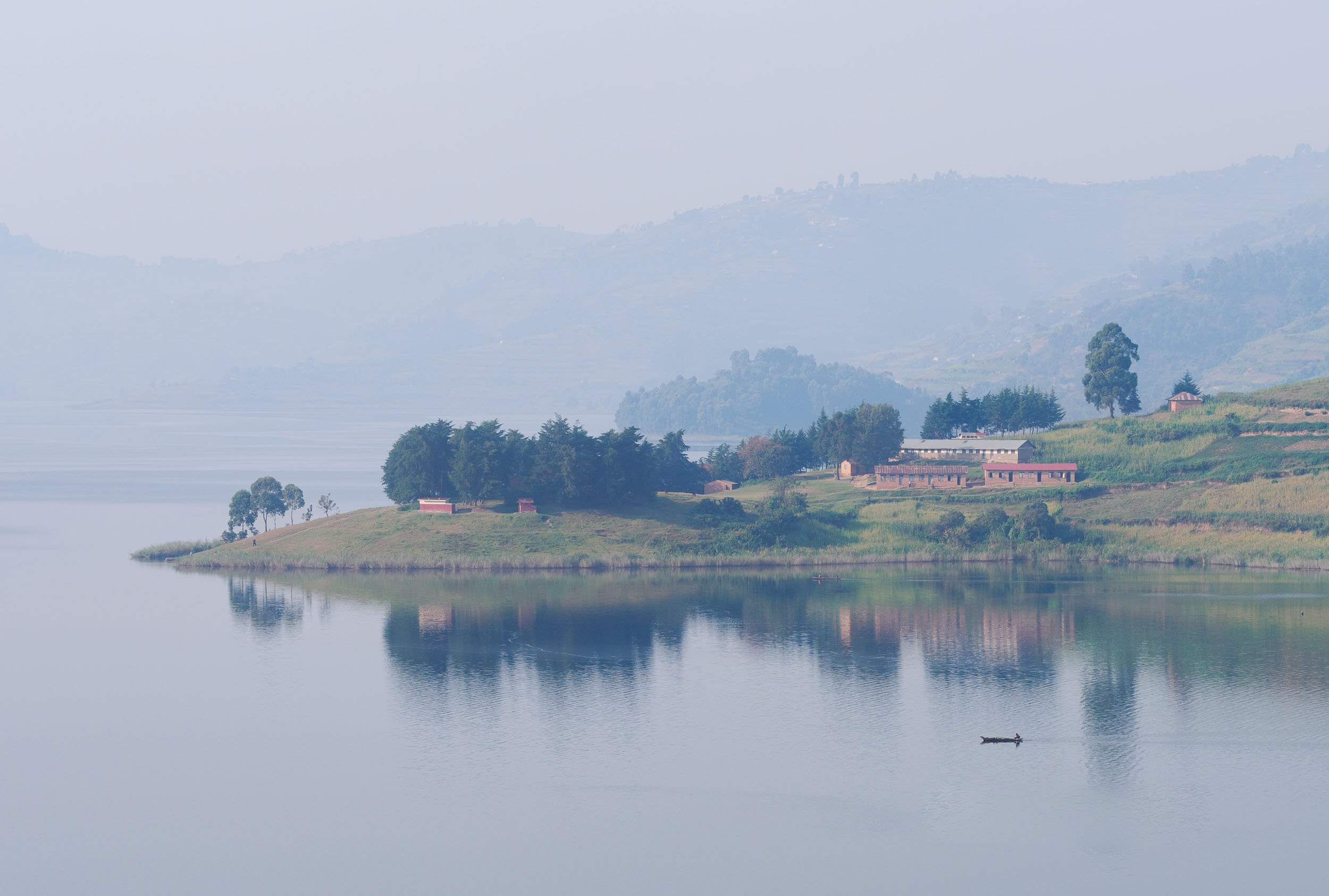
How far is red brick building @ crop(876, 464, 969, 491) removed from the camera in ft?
490

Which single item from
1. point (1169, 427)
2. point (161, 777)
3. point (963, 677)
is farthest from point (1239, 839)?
point (1169, 427)

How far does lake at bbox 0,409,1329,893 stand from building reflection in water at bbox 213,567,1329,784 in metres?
0.38

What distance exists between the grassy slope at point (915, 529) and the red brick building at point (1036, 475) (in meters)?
1.87

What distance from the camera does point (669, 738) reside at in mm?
72375

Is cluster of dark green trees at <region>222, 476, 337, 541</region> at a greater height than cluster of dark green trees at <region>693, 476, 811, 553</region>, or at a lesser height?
greater

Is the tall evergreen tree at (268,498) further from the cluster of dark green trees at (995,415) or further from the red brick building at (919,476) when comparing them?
the cluster of dark green trees at (995,415)

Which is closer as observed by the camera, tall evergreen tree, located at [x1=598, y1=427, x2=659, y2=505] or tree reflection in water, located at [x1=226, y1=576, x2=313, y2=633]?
tree reflection in water, located at [x1=226, y1=576, x2=313, y2=633]

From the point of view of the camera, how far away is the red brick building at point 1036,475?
144875 mm

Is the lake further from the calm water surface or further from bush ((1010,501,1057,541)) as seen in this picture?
bush ((1010,501,1057,541))

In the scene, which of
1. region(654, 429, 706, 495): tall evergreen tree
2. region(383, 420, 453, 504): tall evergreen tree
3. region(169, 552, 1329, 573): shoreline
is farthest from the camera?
region(654, 429, 706, 495): tall evergreen tree

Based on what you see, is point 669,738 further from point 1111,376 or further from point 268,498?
point 1111,376

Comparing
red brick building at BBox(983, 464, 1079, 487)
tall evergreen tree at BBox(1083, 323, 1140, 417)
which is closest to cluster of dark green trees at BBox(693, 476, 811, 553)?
red brick building at BBox(983, 464, 1079, 487)

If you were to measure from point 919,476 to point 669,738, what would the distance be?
3270 inches

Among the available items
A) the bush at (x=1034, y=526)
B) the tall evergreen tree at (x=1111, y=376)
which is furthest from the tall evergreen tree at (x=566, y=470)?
the tall evergreen tree at (x=1111, y=376)
